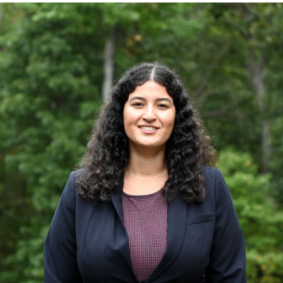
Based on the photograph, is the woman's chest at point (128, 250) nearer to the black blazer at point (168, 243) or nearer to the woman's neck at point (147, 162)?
the black blazer at point (168, 243)

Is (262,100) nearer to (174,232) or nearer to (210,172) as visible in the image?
(210,172)

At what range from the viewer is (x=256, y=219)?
10.5m

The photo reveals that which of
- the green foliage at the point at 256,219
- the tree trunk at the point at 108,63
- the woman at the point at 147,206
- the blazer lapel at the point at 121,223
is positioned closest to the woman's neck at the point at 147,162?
the woman at the point at 147,206

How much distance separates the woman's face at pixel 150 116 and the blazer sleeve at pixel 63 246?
42cm

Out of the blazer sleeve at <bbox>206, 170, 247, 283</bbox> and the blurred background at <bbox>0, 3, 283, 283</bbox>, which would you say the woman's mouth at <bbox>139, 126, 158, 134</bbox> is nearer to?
the blazer sleeve at <bbox>206, 170, 247, 283</bbox>

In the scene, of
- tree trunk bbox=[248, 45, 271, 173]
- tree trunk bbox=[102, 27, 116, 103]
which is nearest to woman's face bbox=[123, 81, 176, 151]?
tree trunk bbox=[102, 27, 116, 103]

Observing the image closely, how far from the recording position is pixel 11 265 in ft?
49.6

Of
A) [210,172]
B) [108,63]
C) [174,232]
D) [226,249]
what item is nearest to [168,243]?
[174,232]

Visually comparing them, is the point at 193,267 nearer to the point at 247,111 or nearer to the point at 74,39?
the point at 74,39

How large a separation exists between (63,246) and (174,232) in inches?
21.2

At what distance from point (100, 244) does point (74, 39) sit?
1113 cm

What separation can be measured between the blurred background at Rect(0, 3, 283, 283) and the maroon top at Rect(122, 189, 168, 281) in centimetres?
796

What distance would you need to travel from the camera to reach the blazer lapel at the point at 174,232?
224 cm

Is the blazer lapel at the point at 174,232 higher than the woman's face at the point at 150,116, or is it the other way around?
the woman's face at the point at 150,116
